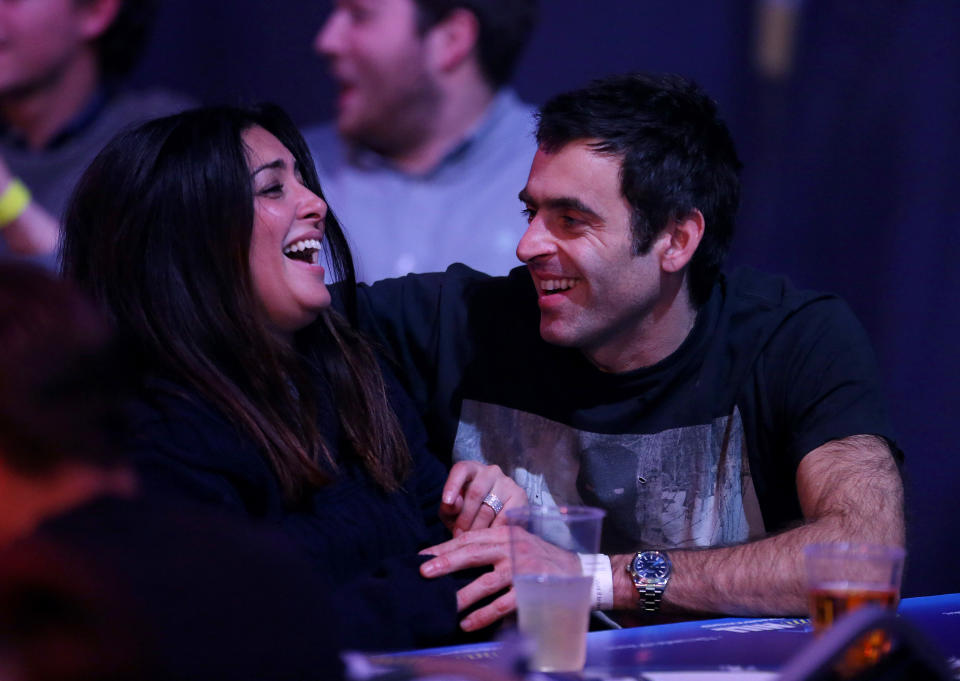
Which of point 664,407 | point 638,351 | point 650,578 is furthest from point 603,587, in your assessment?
point 638,351

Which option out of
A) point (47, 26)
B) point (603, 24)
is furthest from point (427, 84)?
point (47, 26)

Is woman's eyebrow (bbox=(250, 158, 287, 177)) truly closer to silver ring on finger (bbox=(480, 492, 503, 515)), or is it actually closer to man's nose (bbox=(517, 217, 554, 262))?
man's nose (bbox=(517, 217, 554, 262))

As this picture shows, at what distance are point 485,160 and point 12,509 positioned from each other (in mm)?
2421

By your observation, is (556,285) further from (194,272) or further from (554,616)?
(554,616)

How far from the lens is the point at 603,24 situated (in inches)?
128

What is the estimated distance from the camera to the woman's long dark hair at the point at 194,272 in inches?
66.3

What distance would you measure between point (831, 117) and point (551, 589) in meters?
2.40

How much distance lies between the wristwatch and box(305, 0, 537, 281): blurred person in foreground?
137cm

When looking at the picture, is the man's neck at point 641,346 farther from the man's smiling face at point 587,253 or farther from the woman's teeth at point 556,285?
the woman's teeth at point 556,285

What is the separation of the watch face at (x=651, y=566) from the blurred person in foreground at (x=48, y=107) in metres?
1.79

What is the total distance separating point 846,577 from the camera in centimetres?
123

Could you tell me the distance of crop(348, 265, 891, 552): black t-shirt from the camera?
7.01ft

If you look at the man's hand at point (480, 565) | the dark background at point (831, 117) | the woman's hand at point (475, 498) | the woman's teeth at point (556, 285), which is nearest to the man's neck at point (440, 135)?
the dark background at point (831, 117)

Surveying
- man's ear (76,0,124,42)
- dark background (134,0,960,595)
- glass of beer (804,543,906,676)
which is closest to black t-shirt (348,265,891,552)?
glass of beer (804,543,906,676)
